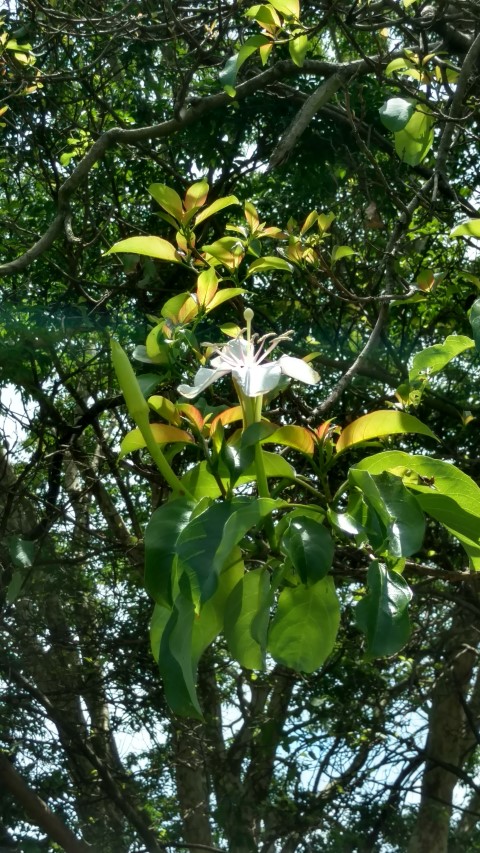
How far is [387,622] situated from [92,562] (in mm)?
3234

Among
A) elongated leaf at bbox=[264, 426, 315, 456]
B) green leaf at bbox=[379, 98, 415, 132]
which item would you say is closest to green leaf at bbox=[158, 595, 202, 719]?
elongated leaf at bbox=[264, 426, 315, 456]

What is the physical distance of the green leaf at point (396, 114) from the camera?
1.85 m

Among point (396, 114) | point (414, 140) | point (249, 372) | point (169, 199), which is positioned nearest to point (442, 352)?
point (249, 372)

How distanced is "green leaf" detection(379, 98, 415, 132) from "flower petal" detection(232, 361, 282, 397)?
3.16ft

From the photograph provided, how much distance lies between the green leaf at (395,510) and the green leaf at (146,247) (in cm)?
48

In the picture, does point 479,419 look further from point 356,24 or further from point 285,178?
point 356,24

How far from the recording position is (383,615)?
3.32 feet

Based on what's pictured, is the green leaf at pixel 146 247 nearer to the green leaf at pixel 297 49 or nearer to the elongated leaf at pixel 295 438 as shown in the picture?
the elongated leaf at pixel 295 438

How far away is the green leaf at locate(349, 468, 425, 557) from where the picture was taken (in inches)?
39.6

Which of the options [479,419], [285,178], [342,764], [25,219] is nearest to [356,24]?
[285,178]

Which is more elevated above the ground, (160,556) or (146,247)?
(146,247)

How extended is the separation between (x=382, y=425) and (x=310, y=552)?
0.68 feet

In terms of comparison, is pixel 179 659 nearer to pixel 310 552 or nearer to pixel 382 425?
pixel 310 552

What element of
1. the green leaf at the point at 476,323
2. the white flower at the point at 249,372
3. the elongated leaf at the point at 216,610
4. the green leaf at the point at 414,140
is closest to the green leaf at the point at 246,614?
the elongated leaf at the point at 216,610
